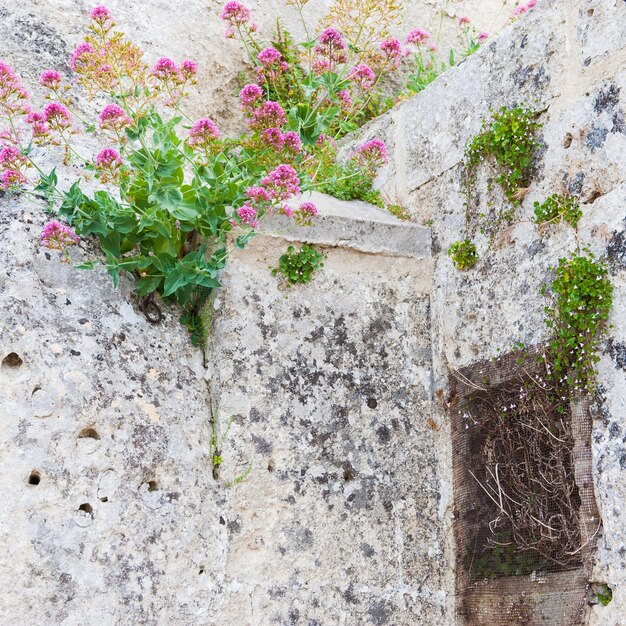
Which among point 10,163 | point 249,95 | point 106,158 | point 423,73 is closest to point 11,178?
point 10,163

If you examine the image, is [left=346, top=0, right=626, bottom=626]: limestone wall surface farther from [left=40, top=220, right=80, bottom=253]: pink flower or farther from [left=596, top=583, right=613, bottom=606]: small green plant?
[left=40, top=220, right=80, bottom=253]: pink flower

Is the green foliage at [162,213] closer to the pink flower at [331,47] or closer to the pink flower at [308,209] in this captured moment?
the pink flower at [308,209]

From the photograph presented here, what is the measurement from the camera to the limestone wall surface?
317cm

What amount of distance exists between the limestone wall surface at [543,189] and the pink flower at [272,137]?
1087mm

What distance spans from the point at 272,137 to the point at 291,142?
88 millimetres

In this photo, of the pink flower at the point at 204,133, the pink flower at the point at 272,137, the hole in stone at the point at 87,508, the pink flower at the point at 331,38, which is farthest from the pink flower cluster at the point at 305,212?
the hole in stone at the point at 87,508

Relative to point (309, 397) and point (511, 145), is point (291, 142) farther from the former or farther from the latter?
point (309, 397)

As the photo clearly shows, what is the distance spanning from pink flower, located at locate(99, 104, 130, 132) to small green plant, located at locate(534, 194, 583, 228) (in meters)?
1.80

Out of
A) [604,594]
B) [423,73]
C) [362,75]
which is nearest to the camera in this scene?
[604,594]

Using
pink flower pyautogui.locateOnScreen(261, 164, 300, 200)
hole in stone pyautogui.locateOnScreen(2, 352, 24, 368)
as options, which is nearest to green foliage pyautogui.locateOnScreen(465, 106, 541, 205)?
pink flower pyautogui.locateOnScreen(261, 164, 300, 200)

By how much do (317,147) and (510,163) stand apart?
39.0 inches

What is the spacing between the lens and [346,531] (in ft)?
12.4

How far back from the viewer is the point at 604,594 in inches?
121

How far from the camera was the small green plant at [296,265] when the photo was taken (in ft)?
13.4
